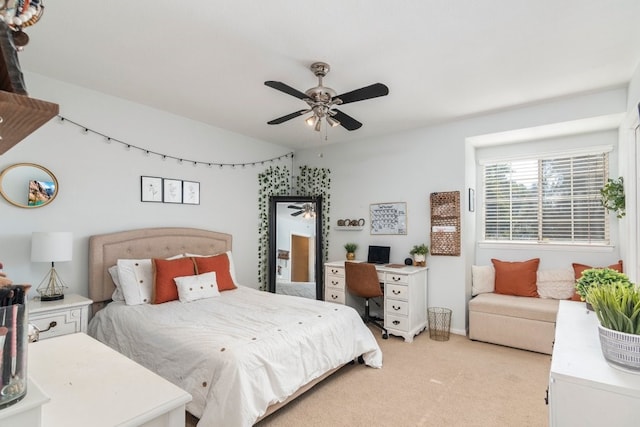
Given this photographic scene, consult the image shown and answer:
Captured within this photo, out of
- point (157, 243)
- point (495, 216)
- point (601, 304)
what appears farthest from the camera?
point (495, 216)

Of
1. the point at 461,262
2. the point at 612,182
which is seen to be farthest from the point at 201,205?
the point at 612,182

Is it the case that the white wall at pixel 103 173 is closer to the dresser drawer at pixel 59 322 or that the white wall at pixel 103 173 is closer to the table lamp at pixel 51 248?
the table lamp at pixel 51 248

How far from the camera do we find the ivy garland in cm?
482

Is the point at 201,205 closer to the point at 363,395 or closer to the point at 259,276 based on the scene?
the point at 259,276

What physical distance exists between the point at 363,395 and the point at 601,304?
177cm

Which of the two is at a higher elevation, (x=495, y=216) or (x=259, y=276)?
(x=495, y=216)

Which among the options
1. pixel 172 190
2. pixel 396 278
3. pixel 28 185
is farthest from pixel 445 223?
pixel 28 185

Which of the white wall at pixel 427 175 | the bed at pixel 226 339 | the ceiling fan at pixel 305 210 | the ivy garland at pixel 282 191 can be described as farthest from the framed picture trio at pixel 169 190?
the white wall at pixel 427 175

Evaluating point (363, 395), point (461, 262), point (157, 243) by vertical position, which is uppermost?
point (157, 243)

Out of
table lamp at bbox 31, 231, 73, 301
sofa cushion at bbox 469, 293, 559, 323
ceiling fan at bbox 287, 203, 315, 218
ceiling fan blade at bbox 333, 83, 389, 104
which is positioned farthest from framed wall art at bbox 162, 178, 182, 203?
sofa cushion at bbox 469, 293, 559, 323

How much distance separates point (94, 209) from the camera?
3166 mm

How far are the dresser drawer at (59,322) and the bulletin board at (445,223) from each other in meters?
3.72

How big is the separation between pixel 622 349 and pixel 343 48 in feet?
7.48

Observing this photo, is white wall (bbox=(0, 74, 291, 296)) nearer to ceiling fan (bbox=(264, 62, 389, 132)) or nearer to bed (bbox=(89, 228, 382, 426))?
bed (bbox=(89, 228, 382, 426))
